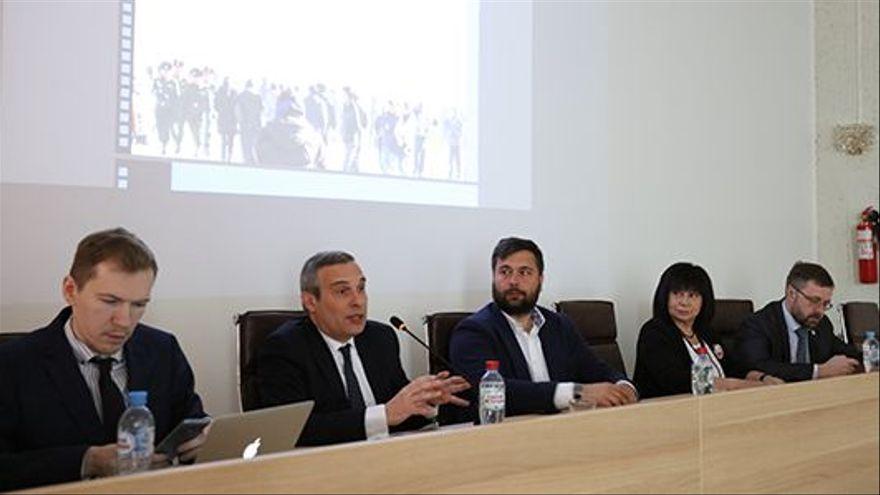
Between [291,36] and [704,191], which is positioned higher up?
[291,36]

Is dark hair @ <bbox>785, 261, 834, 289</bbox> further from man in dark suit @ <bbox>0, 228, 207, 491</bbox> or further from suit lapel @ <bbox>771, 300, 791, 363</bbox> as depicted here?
man in dark suit @ <bbox>0, 228, 207, 491</bbox>

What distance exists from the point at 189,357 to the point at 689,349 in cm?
179

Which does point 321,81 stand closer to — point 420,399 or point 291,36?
point 291,36

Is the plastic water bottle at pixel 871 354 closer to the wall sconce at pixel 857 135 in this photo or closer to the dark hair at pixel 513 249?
the dark hair at pixel 513 249

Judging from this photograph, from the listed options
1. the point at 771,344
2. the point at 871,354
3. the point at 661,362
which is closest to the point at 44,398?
the point at 661,362

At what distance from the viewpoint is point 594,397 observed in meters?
2.75

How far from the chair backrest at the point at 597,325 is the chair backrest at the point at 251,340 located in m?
1.27

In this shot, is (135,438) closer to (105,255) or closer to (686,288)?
(105,255)

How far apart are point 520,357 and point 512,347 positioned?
0.14 ft

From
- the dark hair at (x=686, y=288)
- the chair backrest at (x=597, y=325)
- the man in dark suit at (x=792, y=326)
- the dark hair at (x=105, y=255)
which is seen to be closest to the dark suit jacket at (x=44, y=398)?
the dark hair at (x=105, y=255)

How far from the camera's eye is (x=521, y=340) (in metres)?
3.17

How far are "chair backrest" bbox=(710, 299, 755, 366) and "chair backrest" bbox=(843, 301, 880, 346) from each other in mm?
586

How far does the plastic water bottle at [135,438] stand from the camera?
1.58 meters

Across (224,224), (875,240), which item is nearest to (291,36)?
(224,224)
